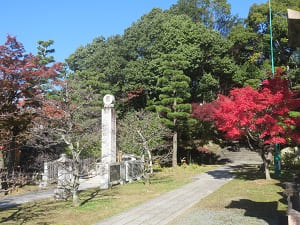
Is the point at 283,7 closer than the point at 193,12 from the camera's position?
Yes

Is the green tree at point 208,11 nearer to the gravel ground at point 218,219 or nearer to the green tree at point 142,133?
the green tree at point 142,133

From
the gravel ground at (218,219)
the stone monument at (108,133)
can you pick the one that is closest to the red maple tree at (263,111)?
the gravel ground at (218,219)

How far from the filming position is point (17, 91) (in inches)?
457

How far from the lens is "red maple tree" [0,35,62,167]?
11.1 m

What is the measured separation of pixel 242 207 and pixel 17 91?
30.6 ft

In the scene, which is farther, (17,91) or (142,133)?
(142,133)

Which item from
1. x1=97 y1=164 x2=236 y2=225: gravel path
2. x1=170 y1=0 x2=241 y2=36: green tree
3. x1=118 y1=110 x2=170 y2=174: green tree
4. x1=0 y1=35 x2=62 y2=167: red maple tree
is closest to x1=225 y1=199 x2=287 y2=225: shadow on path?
x1=97 y1=164 x2=236 y2=225: gravel path

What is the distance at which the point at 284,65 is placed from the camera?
24.5m

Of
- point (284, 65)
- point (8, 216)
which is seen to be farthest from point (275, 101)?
point (284, 65)

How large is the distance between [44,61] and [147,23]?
10.5 meters

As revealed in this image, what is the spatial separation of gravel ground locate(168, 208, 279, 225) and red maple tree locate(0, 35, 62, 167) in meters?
6.98

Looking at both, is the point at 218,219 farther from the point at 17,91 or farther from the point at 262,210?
the point at 17,91

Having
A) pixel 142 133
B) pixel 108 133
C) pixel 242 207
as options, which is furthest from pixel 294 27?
pixel 142 133

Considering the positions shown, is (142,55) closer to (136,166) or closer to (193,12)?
(193,12)
